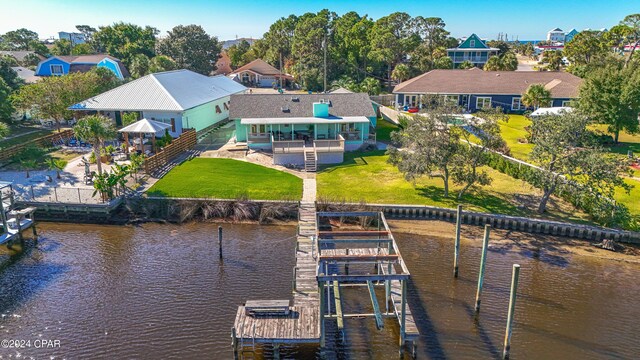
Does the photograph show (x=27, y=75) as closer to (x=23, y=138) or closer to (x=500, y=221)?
(x=23, y=138)

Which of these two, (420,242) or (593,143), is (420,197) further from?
(593,143)

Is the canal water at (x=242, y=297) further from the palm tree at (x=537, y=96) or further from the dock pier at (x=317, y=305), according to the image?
the palm tree at (x=537, y=96)


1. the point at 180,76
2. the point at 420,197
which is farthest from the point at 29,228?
the point at 180,76

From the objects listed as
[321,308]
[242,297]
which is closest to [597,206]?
[321,308]

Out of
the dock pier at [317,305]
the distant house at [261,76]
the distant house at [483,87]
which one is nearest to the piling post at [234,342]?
the dock pier at [317,305]

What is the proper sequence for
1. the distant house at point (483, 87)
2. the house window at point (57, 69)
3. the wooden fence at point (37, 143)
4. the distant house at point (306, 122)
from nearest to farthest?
1. the wooden fence at point (37, 143)
2. the distant house at point (306, 122)
3. the distant house at point (483, 87)
4. the house window at point (57, 69)

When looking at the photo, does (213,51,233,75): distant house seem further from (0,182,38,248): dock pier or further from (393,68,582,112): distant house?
(0,182,38,248): dock pier
